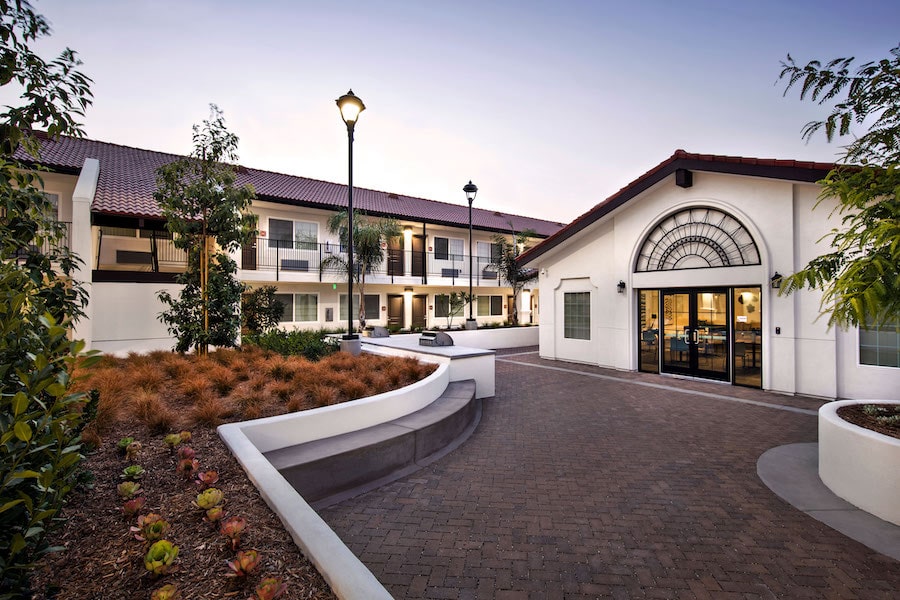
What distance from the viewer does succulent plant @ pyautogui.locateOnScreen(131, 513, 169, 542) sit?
8.73 feet

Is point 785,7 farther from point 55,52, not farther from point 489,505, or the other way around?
point 55,52

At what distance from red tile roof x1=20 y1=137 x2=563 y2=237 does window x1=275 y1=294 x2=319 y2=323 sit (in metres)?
4.43

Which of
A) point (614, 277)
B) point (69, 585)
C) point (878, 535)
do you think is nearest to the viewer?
point (69, 585)

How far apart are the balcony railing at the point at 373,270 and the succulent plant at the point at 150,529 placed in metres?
13.9

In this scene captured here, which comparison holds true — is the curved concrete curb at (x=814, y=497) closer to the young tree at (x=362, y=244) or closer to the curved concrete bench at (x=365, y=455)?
the curved concrete bench at (x=365, y=455)

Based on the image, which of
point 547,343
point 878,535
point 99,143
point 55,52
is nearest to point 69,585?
point 55,52

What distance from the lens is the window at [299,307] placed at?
18625mm

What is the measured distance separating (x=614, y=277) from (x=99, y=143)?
2204 centimetres

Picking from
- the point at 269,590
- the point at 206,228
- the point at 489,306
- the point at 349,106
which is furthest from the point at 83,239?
the point at 489,306

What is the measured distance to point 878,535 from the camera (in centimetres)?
394

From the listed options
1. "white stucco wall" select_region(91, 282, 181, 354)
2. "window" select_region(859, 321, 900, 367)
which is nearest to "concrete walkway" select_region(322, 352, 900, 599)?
"window" select_region(859, 321, 900, 367)

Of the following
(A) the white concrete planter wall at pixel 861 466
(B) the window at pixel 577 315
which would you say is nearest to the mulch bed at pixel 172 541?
(A) the white concrete planter wall at pixel 861 466

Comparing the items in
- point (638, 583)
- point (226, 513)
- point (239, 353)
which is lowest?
point (638, 583)

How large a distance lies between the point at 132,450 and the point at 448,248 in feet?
68.9
